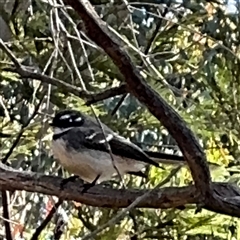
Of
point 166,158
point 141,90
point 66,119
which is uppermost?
point 66,119

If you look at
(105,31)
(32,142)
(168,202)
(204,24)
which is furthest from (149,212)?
(105,31)

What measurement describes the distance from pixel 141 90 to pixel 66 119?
113 cm

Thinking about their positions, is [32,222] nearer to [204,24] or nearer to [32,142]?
[32,142]

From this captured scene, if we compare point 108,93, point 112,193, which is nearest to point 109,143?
point 112,193

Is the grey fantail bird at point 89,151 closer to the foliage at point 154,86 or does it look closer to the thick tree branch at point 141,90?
the foliage at point 154,86

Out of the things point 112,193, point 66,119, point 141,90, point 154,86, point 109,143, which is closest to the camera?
point 141,90

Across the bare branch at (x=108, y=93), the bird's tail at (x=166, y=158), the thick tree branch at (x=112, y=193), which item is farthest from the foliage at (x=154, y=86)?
the bare branch at (x=108, y=93)

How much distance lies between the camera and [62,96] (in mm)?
2832

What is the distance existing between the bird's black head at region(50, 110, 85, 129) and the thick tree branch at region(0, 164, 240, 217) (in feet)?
1.55

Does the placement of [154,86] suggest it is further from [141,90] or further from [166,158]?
[141,90]

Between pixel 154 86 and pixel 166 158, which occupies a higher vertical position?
pixel 154 86

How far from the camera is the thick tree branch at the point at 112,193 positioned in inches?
68.5

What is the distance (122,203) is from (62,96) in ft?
3.27

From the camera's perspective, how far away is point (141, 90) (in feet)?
4.83
